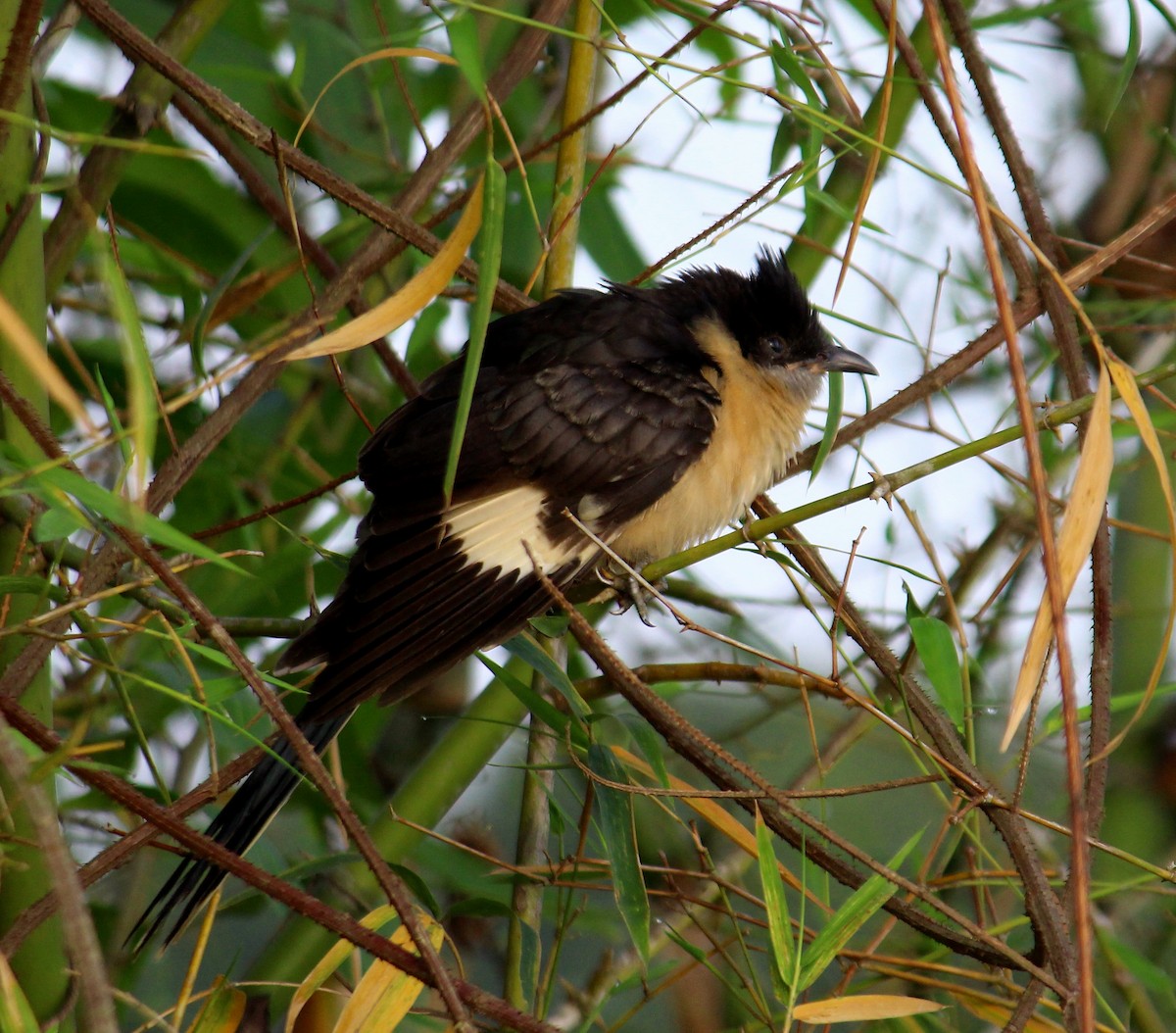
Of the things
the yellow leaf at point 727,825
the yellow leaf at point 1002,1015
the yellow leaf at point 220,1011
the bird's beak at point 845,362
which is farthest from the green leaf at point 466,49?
the bird's beak at point 845,362

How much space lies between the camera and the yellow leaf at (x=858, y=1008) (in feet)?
4.76

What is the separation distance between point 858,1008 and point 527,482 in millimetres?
1087

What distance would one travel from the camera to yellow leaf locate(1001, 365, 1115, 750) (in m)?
1.23

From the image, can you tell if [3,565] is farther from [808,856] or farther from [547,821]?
[808,856]

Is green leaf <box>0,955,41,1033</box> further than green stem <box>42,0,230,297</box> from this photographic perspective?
No

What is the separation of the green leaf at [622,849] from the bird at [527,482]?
0.95ft

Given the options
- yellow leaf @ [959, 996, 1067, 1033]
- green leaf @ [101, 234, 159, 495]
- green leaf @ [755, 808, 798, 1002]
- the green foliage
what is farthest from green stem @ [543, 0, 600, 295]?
yellow leaf @ [959, 996, 1067, 1033]

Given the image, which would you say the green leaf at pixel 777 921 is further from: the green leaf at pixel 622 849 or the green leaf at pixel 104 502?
the green leaf at pixel 104 502

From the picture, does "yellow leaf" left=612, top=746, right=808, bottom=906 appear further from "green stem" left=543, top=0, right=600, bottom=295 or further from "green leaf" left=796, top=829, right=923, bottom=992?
"green stem" left=543, top=0, right=600, bottom=295

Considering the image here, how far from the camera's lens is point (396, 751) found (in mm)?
3068

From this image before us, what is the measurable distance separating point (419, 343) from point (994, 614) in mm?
1317

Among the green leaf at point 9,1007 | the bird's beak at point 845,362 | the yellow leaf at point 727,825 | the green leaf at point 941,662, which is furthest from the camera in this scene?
the bird's beak at point 845,362

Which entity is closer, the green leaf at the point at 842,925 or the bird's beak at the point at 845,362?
the green leaf at the point at 842,925

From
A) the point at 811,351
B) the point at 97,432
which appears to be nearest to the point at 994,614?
the point at 811,351
